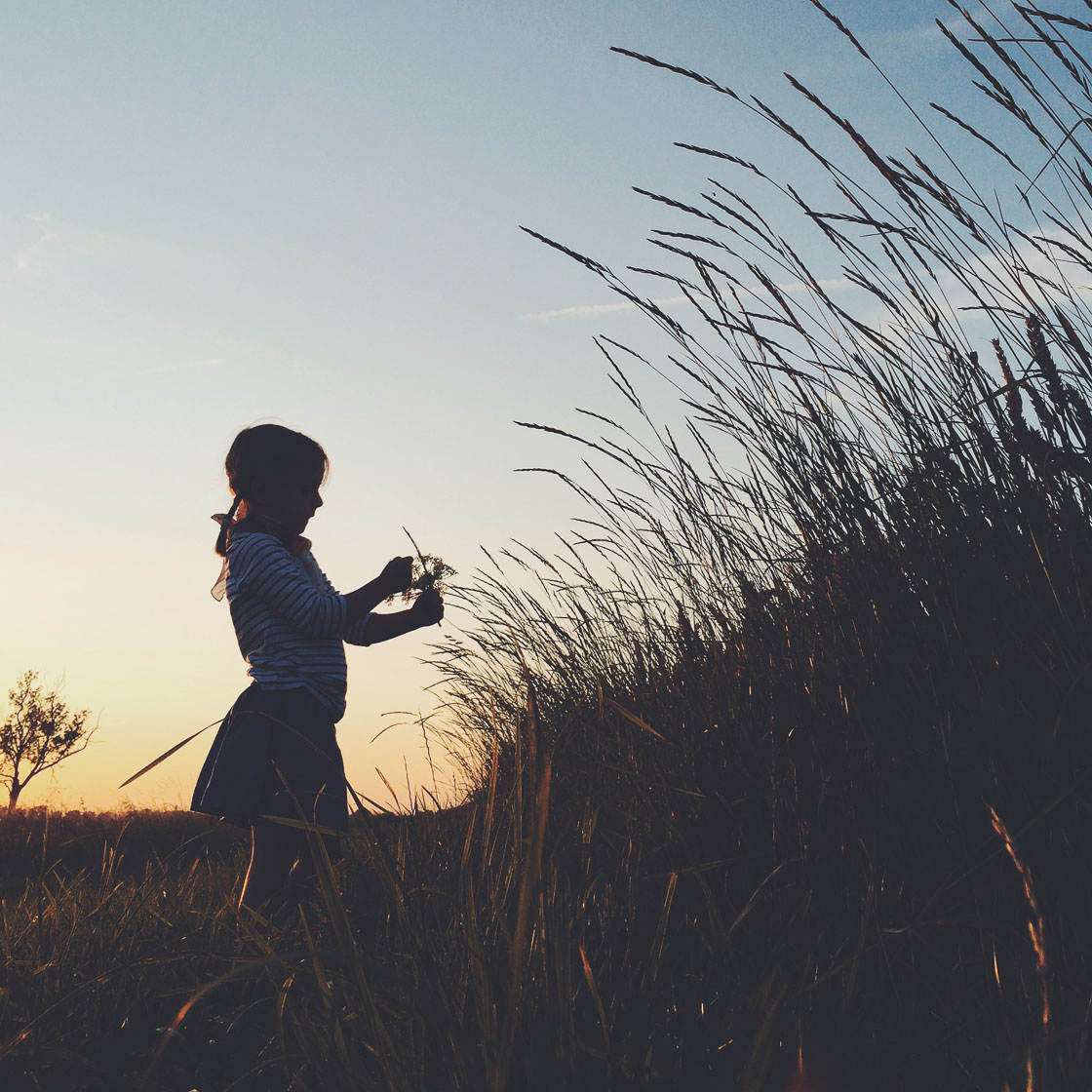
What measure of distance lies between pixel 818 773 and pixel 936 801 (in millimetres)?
190

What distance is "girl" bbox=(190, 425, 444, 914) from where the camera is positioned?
2342mm

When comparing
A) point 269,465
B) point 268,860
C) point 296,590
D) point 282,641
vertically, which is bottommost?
point 268,860

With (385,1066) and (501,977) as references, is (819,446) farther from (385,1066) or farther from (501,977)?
(385,1066)

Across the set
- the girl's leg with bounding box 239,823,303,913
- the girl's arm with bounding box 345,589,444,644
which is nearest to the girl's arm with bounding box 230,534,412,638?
the girl's arm with bounding box 345,589,444,644

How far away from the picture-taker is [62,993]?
1446 mm

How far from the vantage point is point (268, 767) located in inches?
95.4

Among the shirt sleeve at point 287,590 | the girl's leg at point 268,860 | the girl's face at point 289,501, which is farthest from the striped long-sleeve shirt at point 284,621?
the girl's leg at point 268,860

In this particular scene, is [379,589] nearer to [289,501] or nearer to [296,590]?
[296,590]

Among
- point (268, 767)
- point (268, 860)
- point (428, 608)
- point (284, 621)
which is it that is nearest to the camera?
point (268, 860)

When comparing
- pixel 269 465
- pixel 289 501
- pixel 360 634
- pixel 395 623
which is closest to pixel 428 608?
pixel 395 623

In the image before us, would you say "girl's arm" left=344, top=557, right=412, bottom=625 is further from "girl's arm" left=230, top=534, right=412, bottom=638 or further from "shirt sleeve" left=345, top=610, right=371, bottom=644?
"shirt sleeve" left=345, top=610, right=371, bottom=644

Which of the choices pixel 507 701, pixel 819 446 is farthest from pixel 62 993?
pixel 507 701

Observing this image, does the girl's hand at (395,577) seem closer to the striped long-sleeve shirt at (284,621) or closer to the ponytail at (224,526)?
the striped long-sleeve shirt at (284,621)

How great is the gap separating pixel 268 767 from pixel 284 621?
0.43 meters
